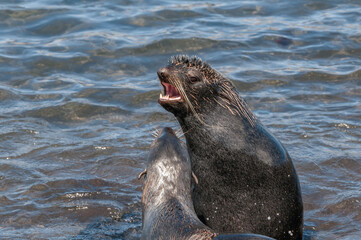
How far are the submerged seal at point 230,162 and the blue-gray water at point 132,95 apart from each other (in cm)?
108

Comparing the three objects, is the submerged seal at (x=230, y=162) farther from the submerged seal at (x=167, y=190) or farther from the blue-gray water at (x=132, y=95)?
the blue-gray water at (x=132, y=95)

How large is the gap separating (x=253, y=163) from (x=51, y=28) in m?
10.3

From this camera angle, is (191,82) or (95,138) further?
(95,138)

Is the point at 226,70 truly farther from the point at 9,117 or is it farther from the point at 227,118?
the point at 227,118

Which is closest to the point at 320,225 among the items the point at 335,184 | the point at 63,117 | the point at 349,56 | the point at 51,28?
the point at 335,184

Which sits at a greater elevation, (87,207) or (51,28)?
(51,28)

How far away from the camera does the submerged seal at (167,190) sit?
498cm

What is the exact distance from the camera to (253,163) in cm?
570

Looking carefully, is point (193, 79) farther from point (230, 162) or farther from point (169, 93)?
point (230, 162)

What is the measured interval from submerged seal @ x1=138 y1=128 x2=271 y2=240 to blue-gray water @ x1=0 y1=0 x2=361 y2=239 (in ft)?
4.12

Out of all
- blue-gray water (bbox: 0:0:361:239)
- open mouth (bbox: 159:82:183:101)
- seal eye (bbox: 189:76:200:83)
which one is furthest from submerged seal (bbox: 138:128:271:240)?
blue-gray water (bbox: 0:0:361:239)

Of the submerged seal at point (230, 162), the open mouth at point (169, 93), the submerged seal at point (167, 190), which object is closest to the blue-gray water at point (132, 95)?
the submerged seal at point (230, 162)

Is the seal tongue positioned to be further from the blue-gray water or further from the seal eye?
the blue-gray water

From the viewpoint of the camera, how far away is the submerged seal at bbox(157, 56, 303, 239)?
5715 mm
